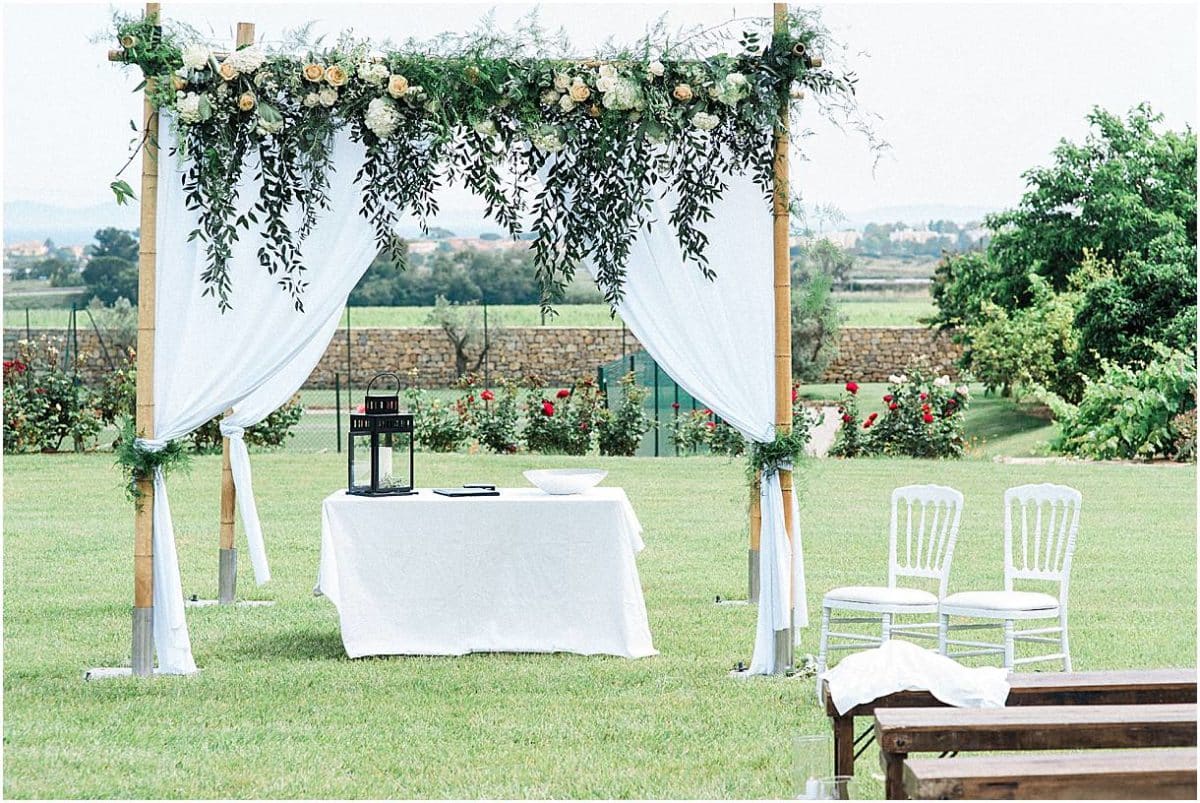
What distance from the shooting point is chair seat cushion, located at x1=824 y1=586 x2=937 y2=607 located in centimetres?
510

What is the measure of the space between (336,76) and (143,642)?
88.2 inches

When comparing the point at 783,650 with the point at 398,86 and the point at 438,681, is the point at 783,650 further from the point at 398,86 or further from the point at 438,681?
the point at 398,86

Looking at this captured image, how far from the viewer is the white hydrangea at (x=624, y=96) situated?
16.6 feet

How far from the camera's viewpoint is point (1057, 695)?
3.82m

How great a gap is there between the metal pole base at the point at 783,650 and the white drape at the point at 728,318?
0.02 m

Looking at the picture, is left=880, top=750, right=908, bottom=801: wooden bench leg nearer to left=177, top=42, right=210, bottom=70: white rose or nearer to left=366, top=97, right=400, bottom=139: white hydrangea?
left=366, top=97, right=400, bottom=139: white hydrangea

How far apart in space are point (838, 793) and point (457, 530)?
8.37ft

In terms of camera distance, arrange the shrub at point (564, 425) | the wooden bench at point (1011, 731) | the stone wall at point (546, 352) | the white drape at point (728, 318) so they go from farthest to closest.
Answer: the stone wall at point (546, 352), the shrub at point (564, 425), the white drape at point (728, 318), the wooden bench at point (1011, 731)

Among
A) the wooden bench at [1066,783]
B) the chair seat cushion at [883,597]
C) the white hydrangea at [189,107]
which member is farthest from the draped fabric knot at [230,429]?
the wooden bench at [1066,783]

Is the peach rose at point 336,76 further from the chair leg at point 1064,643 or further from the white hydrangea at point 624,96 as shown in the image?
the chair leg at point 1064,643

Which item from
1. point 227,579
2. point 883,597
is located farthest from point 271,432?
point 883,597

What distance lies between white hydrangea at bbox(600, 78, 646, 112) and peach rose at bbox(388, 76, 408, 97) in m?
0.72

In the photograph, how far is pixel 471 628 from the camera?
577cm

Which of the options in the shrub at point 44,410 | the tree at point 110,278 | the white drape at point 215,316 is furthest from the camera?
the tree at point 110,278
